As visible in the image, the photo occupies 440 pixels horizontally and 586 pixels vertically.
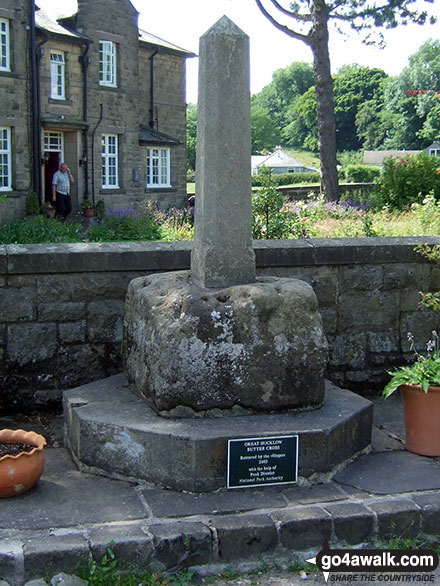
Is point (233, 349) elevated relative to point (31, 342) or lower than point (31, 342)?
elevated

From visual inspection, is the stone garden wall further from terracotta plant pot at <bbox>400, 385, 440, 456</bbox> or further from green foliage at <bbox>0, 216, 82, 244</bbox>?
green foliage at <bbox>0, 216, 82, 244</bbox>

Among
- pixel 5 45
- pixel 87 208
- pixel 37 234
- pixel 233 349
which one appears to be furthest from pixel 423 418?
pixel 87 208

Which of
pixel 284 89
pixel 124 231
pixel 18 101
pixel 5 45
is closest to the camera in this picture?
pixel 124 231

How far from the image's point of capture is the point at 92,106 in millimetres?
25203

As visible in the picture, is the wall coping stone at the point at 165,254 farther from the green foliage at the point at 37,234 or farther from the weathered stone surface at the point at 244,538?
the green foliage at the point at 37,234

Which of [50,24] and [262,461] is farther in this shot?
[50,24]

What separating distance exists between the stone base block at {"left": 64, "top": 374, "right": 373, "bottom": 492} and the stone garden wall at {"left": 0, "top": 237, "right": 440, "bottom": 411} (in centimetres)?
88

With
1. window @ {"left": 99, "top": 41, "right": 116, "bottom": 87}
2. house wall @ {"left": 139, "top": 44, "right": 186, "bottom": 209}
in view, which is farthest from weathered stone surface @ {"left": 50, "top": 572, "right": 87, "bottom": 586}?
house wall @ {"left": 139, "top": 44, "right": 186, "bottom": 209}

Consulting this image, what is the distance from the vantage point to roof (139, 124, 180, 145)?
27.6 m

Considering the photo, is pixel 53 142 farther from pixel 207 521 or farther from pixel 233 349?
pixel 207 521

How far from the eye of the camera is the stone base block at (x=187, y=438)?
4039 millimetres

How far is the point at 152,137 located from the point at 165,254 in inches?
914

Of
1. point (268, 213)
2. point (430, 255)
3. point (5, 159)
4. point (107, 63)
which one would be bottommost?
point (430, 255)

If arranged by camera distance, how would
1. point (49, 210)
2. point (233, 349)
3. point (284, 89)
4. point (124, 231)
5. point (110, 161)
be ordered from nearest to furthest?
point (233, 349) < point (124, 231) < point (49, 210) < point (110, 161) < point (284, 89)
